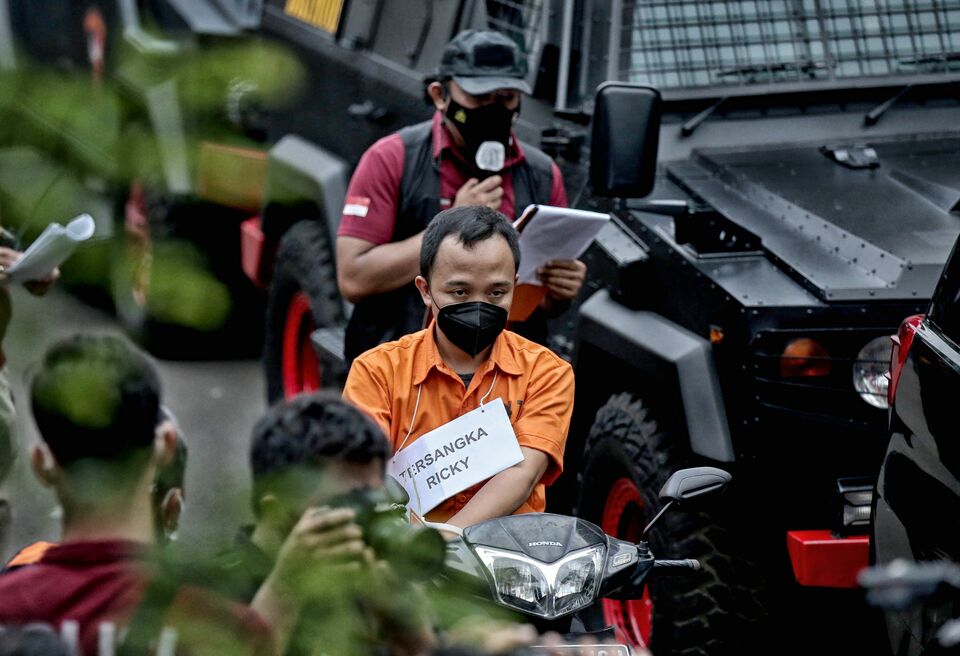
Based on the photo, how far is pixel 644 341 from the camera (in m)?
4.45

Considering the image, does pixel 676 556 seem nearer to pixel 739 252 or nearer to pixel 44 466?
pixel 739 252

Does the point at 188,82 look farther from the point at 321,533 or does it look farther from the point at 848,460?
the point at 848,460

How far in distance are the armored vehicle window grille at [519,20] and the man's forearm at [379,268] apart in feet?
3.40

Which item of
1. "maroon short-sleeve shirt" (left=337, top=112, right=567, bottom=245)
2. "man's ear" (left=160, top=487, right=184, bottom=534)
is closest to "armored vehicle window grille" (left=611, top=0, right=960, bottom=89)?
"maroon short-sleeve shirt" (left=337, top=112, right=567, bottom=245)

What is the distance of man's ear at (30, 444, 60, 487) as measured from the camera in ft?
6.28

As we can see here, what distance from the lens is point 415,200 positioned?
4566 millimetres

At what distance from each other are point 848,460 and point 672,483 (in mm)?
1145

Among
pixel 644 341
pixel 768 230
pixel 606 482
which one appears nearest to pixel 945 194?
pixel 768 230

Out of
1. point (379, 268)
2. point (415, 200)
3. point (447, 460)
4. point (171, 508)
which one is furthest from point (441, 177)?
point (171, 508)

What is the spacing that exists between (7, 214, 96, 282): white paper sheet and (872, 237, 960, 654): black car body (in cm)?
179

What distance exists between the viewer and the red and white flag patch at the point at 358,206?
14.9 ft

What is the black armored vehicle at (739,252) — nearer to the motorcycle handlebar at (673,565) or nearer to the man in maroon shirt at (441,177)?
the man in maroon shirt at (441,177)

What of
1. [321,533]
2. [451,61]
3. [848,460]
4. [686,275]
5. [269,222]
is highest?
[321,533]

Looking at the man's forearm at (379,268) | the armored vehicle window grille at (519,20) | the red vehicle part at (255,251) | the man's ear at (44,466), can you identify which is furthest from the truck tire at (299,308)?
the man's ear at (44,466)
